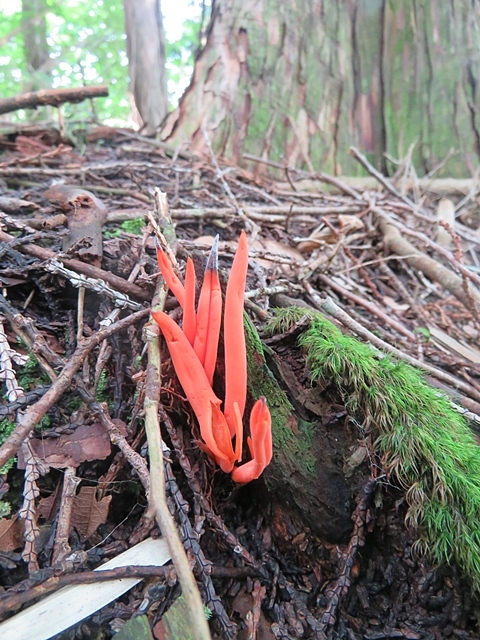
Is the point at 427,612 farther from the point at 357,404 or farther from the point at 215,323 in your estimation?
the point at 215,323

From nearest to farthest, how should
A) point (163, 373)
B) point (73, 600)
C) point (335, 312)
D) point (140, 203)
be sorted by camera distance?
point (73, 600), point (163, 373), point (335, 312), point (140, 203)

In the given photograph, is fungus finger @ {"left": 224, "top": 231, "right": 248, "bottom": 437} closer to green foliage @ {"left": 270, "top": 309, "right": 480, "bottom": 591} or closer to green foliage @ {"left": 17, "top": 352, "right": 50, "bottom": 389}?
green foliage @ {"left": 270, "top": 309, "right": 480, "bottom": 591}

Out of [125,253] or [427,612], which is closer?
[427,612]

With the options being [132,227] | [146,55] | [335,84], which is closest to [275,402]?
[132,227]

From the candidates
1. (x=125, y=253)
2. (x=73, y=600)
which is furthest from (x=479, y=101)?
(x=73, y=600)

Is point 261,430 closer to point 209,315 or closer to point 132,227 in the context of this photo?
point 209,315

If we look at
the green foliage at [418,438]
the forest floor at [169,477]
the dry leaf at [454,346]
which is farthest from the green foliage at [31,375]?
the dry leaf at [454,346]
